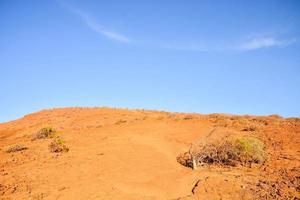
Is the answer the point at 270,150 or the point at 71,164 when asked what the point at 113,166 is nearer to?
the point at 71,164

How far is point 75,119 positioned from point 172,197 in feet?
57.1

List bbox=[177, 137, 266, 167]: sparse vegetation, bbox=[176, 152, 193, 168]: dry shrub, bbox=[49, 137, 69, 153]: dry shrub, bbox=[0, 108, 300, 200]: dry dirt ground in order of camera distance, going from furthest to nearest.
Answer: bbox=[49, 137, 69, 153]: dry shrub, bbox=[176, 152, 193, 168]: dry shrub, bbox=[177, 137, 266, 167]: sparse vegetation, bbox=[0, 108, 300, 200]: dry dirt ground

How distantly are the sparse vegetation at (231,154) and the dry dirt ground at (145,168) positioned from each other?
1.40ft

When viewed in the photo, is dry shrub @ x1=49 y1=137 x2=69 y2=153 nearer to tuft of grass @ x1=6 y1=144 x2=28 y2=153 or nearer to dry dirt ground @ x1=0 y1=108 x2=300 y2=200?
dry dirt ground @ x1=0 y1=108 x2=300 y2=200

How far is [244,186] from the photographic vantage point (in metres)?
11.2

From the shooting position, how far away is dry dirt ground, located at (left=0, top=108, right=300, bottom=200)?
11.1 metres

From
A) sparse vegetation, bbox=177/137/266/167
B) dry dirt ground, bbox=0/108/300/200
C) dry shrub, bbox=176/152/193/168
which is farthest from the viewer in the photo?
dry shrub, bbox=176/152/193/168

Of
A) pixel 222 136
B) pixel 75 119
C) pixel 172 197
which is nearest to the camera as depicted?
pixel 172 197

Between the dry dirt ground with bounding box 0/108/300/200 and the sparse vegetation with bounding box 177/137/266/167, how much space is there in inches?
16.8

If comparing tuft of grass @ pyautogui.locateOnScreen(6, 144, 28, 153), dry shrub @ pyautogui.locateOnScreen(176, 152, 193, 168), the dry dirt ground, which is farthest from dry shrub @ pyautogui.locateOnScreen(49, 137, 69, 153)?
dry shrub @ pyautogui.locateOnScreen(176, 152, 193, 168)

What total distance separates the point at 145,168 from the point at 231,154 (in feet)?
11.9

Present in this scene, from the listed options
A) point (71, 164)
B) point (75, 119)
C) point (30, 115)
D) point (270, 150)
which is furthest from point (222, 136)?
point (30, 115)

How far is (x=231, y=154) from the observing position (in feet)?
46.7

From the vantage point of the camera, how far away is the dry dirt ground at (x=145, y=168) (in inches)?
436
